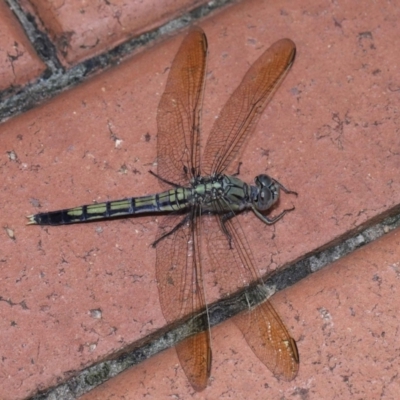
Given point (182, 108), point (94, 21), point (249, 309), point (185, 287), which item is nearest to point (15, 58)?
point (94, 21)

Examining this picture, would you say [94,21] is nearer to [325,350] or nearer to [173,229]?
[173,229]

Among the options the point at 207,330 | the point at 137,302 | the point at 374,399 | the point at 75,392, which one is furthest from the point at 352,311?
the point at 75,392

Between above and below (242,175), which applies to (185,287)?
below

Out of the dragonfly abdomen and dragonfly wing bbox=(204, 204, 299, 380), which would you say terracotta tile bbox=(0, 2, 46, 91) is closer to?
the dragonfly abdomen

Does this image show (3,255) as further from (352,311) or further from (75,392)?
(352,311)

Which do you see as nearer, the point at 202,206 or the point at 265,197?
the point at 265,197

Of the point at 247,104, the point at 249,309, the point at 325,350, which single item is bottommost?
the point at 325,350
